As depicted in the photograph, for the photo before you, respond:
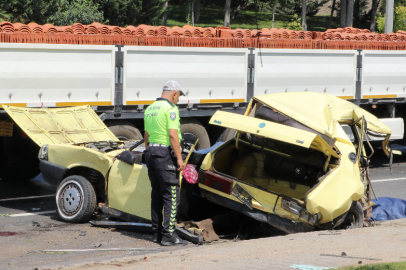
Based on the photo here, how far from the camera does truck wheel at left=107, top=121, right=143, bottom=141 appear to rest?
10.1 meters

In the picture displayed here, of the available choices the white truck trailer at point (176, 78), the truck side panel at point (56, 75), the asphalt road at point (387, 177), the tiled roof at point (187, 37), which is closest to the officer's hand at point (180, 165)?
the white truck trailer at point (176, 78)

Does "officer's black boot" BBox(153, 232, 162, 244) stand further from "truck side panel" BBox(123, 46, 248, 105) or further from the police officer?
"truck side panel" BBox(123, 46, 248, 105)

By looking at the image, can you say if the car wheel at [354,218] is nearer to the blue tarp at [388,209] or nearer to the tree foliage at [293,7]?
the blue tarp at [388,209]

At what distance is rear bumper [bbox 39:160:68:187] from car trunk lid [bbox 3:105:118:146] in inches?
16.9

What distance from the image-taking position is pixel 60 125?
8359mm

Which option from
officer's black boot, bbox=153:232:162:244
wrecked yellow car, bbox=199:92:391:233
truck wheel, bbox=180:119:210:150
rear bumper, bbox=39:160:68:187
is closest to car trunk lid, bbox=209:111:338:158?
wrecked yellow car, bbox=199:92:391:233

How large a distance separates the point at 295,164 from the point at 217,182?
1.32 metres

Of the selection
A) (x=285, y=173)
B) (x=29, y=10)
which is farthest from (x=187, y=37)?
(x=29, y=10)

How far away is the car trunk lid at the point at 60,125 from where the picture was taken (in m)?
7.88

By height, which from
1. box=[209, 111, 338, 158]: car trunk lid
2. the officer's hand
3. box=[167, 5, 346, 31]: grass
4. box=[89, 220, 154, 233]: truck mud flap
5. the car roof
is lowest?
box=[89, 220, 154, 233]: truck mud flap

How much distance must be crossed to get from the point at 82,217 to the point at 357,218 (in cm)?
338

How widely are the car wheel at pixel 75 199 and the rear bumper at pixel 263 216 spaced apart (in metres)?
1.50

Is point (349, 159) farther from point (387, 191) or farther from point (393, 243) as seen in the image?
point (387, 191)

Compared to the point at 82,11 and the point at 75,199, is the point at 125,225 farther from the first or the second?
the point at 82,11
